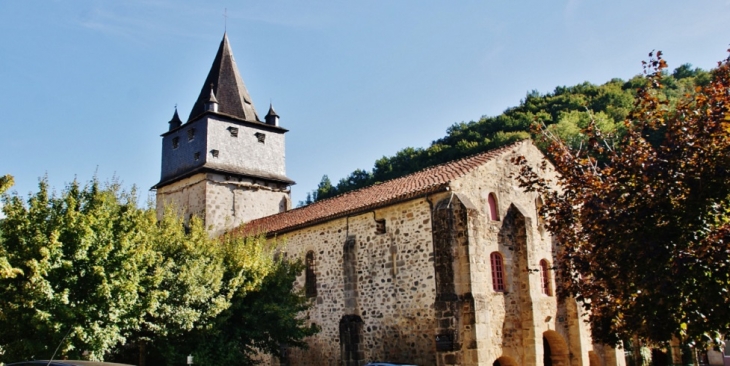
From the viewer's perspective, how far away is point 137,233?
564 inches

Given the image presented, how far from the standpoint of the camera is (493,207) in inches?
795

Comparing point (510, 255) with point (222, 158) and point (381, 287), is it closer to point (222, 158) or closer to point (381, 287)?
point (381, 287)

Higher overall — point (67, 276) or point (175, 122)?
point (175, 122)

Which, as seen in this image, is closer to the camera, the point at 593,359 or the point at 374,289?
the point at 374,289

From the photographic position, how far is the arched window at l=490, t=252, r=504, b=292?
1919cm

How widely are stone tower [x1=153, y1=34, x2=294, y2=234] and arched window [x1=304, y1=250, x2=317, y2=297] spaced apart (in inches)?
331

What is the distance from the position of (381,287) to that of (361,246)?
172 cm

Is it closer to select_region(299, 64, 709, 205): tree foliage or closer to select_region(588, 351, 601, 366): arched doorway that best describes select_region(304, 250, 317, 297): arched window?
select_region(588, 351, 601, 366): arched doorway

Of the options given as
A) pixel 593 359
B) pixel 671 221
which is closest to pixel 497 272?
pixel 593 359

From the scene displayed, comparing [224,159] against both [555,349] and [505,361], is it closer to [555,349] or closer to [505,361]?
[505,361]

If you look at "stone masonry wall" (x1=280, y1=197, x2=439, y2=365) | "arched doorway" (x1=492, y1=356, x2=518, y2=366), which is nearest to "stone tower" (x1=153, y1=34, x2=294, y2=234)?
"stone masonry wall" (x1=280, y1=197, x2=439, y2=365)

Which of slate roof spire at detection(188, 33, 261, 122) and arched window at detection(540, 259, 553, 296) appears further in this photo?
slate roof spire at detection(188, 33, 261, 122)

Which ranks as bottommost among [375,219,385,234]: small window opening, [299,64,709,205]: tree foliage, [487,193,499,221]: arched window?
[375,219,385,234]: small window opening

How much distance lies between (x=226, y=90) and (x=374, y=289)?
17772 millimetres
